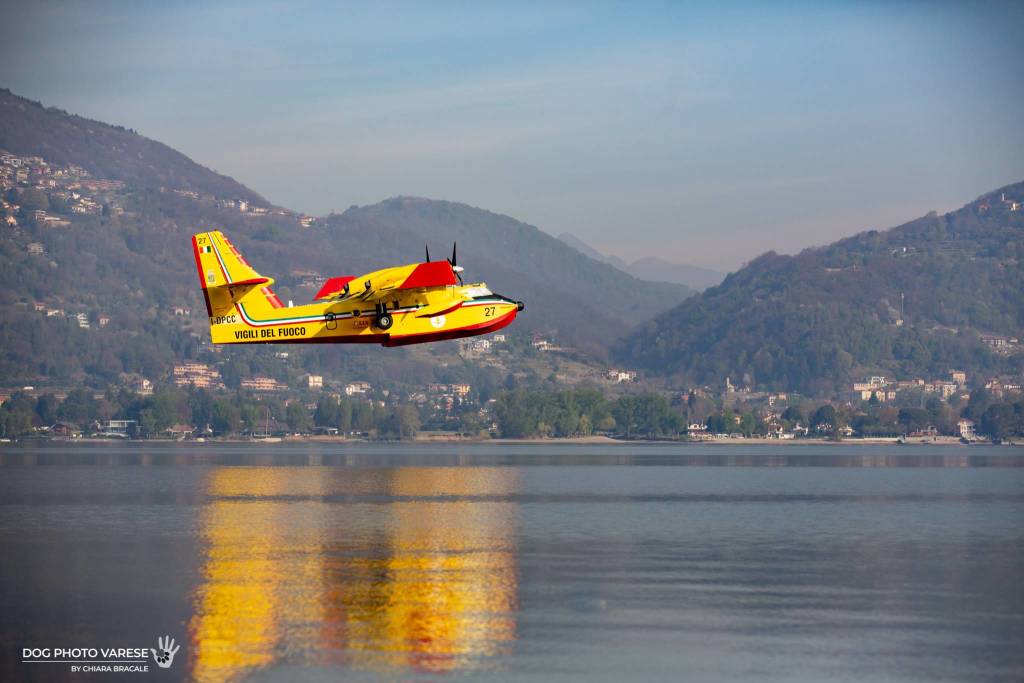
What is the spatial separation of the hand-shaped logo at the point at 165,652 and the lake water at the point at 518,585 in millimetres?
335

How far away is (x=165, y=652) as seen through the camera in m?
43.4

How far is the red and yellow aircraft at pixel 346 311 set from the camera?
70.6 m

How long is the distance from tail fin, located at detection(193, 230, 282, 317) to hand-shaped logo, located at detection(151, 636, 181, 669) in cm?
2841

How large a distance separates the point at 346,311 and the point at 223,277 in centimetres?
693

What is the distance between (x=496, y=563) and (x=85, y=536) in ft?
83.0

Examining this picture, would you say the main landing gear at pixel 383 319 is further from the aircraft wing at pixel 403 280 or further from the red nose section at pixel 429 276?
the red nose section at pixel 429 276

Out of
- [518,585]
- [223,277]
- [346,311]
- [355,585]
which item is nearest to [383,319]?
[346,311]

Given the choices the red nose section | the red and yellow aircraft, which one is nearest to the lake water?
the red and yellow aircraft

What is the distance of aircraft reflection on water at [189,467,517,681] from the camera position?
143ft

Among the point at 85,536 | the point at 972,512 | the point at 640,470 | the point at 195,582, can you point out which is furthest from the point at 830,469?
the point at 195,582
